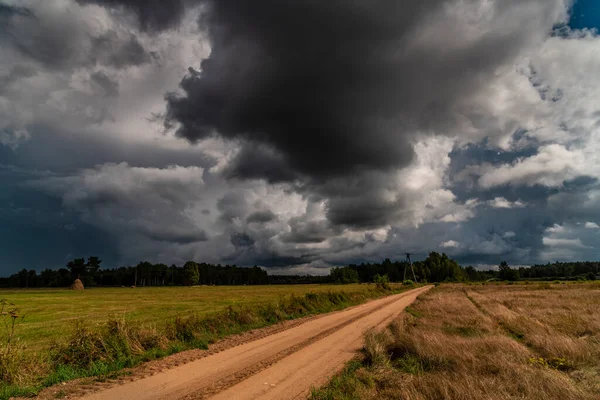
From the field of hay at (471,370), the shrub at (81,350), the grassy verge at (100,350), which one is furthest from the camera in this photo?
the shrub at (81,350)

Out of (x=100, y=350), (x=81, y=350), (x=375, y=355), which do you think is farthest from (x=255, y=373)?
(x=81, y=350)

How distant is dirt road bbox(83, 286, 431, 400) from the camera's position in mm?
10234

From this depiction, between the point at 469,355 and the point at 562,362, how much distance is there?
130 inches

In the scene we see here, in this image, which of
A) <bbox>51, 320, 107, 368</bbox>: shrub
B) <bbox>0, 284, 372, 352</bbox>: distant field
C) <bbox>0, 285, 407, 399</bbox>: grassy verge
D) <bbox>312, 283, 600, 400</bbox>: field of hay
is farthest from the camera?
<bbox>0, 284, 372, 352</bbox>: distant field

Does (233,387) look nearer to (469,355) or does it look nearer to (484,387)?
(484,387)

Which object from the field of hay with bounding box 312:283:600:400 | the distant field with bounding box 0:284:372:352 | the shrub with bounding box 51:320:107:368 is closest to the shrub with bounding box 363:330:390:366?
the field of hay with bounding box 312:283:600:400

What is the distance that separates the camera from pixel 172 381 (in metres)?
11.4

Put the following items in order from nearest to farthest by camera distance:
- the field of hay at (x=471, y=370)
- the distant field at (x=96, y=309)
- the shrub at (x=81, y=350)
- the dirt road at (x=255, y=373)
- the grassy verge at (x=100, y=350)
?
the field of hay at (x=471, y=370), the dirt road at (x=255, y=373), the grassy verge at (x=100, y=350), the shrub at (x=81, y=350), the distant field at (x=96, y=309)

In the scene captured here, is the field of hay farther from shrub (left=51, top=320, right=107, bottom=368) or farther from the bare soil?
shrub (left=51, top=320, right=107, bottom=368)

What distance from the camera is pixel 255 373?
12391 mm

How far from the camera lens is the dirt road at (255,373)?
10234 millimetres

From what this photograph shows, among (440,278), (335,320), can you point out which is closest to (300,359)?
(335,320)

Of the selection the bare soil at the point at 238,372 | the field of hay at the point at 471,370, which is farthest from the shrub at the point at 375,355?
the bare soil at the point at 238,372

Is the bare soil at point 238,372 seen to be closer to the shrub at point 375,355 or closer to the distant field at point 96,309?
the shrub at point 375,355
